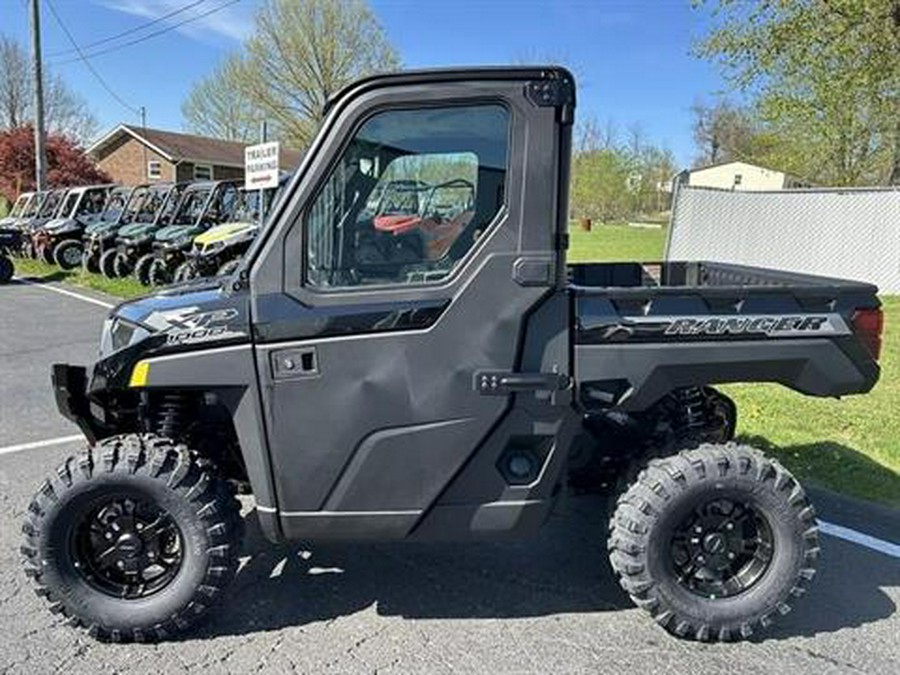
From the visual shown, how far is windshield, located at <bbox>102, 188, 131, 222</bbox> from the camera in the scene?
17750 millimetres

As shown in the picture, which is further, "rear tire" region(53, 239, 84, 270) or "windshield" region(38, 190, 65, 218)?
"windshield" region(38, 190, 65, 218)

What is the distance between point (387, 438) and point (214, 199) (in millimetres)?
13818

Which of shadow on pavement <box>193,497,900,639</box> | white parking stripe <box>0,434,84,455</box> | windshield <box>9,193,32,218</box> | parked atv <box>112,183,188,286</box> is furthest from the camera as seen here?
windshield <box>9,193,32,218</box>

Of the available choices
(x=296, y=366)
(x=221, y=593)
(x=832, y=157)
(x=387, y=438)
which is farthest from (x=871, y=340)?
(x=832, y=157)

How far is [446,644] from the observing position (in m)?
2.96

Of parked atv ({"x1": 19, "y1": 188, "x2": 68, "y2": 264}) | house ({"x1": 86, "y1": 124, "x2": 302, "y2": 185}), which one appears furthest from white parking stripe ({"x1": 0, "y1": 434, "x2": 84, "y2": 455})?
house ({"x1": 86, "y1": 124, "x2": 302, "y2": 185})

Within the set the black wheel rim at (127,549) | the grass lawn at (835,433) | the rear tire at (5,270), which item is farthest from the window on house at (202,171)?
the black wheel rim at (127,549)

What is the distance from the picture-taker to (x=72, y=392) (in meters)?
3.26

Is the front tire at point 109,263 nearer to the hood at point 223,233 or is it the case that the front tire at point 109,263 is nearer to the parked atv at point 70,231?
the parked atv at point 70,231

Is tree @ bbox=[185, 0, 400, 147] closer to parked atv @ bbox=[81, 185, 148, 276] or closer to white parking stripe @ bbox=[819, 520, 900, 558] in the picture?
parked atv @ bbox=[81, 185, 148, 276]

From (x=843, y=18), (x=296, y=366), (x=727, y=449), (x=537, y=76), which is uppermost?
(x=843, y=18)

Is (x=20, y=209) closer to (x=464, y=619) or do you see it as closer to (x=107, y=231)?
(x=107, y=231)

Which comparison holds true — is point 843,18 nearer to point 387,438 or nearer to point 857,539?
point 857,539

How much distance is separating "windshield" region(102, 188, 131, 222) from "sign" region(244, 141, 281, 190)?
10605 millimetres
